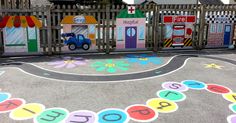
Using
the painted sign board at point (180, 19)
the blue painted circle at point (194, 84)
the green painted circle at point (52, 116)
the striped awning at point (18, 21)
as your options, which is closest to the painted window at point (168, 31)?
the painted sign board at point (180, 19)

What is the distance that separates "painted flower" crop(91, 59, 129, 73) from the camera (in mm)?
9234

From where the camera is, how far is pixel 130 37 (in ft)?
40.5

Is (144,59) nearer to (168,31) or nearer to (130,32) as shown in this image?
(130,32)

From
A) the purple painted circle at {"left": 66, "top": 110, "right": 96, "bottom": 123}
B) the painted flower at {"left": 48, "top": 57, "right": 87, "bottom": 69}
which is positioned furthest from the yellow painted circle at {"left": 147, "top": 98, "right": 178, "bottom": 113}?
the painted flower at {"left": 48, "top": 57, "right": 87, "bottom": 69}

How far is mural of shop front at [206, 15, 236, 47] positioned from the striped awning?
8.58 metres

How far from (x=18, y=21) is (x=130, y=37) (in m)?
5.12

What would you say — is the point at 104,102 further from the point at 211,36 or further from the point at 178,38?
the point at 211,36

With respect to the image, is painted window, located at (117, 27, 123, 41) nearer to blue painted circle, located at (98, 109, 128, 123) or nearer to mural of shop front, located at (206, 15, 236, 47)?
mural of shop front, located at (206, 15, 236, 47)

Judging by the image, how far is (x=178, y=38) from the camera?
42.6 feet

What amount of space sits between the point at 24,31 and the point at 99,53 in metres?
3.52

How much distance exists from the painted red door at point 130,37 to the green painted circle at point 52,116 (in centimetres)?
714

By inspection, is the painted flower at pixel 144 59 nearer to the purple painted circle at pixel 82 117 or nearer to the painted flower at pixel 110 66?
the painted flower at pixel 110 66

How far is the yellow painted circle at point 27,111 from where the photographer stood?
538cm

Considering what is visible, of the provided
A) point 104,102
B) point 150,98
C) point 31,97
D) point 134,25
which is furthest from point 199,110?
point 134,25
